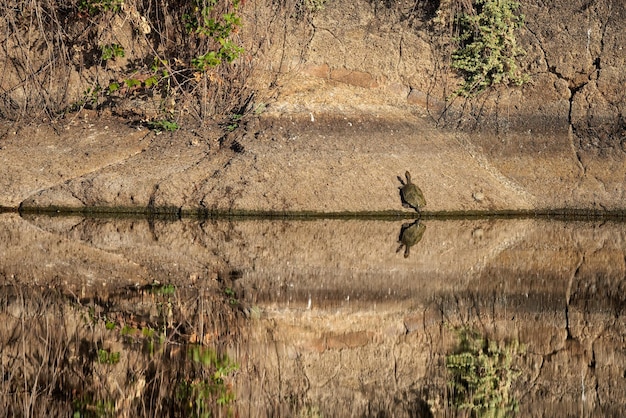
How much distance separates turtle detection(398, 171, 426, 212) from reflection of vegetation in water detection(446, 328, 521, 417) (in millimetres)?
8229

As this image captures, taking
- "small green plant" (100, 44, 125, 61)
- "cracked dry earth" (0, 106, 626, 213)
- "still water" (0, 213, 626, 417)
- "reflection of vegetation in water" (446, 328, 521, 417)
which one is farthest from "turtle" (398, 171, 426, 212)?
"reflection of vegetation in water" (446, 328, 521, 417)

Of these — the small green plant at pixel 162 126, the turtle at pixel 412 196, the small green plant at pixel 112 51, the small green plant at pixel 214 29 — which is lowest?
the turtle at pixel 412 196

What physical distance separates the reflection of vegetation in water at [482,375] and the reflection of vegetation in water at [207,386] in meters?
1.43

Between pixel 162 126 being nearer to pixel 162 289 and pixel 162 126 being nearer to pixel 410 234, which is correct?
pixel 410 234

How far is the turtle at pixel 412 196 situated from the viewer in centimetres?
1600

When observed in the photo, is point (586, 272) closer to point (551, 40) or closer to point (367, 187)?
point (367, 187)

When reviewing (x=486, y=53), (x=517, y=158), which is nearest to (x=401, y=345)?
(x=517, y=158)

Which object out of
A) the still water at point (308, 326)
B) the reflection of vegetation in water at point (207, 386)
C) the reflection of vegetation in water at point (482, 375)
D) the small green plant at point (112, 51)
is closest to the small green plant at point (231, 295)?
the still water at point (308, 326)

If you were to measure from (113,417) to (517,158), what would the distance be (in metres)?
13.1

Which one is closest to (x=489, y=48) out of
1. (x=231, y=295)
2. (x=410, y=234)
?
(x=410, y=234)

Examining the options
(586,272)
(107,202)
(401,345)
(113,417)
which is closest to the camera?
(113,417)

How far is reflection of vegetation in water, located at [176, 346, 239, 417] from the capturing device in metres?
6.09

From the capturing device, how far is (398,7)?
62.7ft

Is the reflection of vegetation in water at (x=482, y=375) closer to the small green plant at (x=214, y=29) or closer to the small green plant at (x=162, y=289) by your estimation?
the small green plant at (x=162, y=289)
